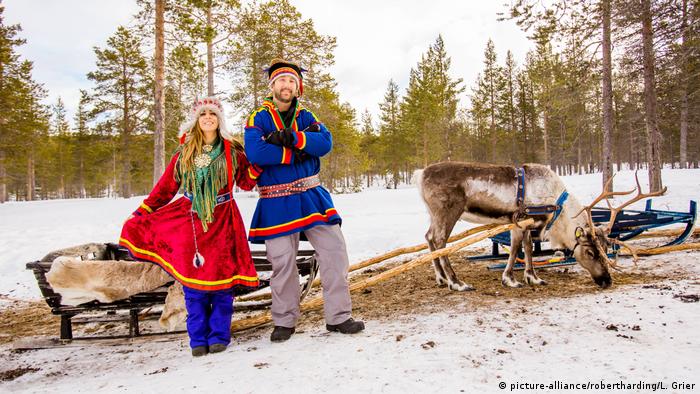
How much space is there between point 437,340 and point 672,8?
1123 centimetres

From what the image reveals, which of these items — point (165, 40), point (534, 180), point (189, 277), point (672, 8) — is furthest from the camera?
point (165, 40)

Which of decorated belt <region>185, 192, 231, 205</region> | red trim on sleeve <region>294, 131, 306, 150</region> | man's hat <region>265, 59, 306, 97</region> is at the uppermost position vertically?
man's hat <region>265, 59, 306, 97</region>

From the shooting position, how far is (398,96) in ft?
144

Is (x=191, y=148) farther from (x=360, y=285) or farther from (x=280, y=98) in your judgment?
(x=360, y=285)

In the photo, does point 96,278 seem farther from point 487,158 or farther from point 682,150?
point 487,158

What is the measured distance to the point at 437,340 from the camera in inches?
112

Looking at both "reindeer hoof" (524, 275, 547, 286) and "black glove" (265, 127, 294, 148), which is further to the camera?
"reindeer hoof" (524, 275, 547, 286)

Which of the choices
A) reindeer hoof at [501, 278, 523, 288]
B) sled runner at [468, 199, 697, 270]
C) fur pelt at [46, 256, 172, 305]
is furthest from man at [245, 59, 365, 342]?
sled runner at [468, 199, 697, 270]

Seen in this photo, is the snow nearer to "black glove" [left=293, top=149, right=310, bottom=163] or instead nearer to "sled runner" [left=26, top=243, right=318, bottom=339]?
"sled runner" [left=26, top=243, right=318, bottom=339]

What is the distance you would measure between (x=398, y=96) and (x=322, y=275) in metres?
42.6

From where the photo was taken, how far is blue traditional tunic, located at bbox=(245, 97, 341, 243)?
3.21 m

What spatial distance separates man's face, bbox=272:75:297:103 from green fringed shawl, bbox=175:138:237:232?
0.78 meters

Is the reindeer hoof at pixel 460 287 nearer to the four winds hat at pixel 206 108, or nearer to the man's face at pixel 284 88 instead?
the man's face at pixel 284 88

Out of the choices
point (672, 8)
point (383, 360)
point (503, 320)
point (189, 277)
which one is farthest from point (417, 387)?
point (672, 8)
